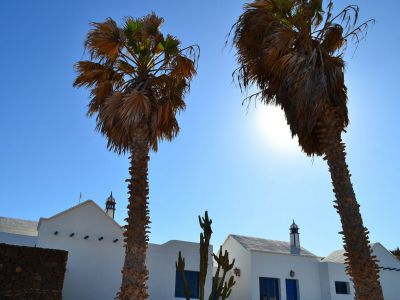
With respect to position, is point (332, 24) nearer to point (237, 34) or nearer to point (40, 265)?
point (237, 34)

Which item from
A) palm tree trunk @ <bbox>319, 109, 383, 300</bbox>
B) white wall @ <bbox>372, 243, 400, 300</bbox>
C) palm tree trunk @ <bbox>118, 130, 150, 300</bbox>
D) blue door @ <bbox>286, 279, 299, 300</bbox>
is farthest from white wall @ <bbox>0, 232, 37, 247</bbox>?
white wall @ <bbox>372, 243, 400, 300</bbox>

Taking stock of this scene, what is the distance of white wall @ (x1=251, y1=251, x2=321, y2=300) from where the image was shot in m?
23.3

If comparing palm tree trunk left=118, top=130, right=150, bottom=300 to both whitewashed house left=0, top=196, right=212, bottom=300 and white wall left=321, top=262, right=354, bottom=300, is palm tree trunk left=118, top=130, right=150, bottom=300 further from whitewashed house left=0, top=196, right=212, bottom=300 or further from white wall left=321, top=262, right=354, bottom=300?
white wall left=321, top=262, right=354, bottom=300

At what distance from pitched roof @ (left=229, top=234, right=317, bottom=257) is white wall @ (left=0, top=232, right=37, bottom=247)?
38.4 ft

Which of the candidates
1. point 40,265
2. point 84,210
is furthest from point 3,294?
point 84,210

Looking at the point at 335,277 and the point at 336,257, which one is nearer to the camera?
the point at 335,277

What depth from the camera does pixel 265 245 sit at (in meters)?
25.6

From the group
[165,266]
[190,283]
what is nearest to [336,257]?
[190,283]

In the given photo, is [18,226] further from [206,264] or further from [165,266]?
[206,264]

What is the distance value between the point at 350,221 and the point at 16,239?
15.1m

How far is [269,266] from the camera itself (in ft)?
78.0

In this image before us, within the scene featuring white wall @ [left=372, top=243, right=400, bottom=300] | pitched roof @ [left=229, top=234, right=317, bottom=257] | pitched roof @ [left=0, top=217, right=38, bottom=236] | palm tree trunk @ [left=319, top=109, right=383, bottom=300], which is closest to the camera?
palm tree trunk @ [left=319, top=109, right=383, bottom=300]

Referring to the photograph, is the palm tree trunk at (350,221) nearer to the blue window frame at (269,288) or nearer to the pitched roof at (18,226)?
the blue window frame at (269,288)

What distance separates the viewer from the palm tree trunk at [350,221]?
368 inches
